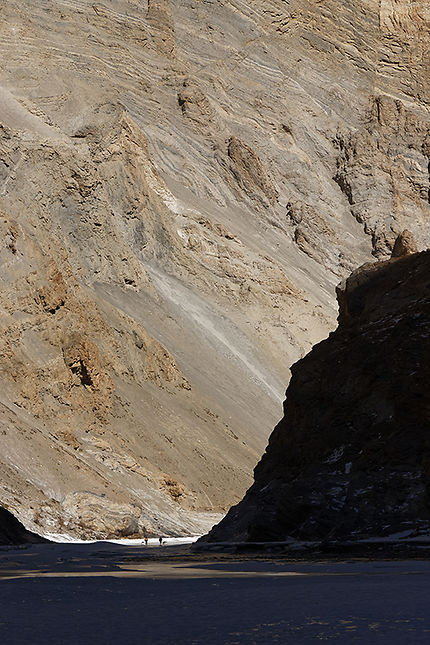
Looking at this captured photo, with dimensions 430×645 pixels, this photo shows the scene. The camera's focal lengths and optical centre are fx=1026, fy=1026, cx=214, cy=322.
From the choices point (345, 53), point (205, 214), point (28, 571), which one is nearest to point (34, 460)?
point (28, 571)

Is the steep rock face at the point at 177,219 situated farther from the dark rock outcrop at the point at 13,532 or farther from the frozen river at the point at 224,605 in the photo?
the frozen river at the point at 224,605

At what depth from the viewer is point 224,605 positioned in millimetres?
10242

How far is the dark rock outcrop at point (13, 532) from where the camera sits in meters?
28.9

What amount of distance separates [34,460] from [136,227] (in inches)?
1154

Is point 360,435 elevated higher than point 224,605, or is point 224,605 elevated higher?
point 360,435

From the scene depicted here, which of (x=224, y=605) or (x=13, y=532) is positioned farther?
(x=13, y=532)

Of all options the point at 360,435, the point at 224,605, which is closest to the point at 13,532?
the point at 360,435

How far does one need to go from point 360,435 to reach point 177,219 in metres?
49.0

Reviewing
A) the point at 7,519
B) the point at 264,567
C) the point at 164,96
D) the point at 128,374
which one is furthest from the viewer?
the point at 164,96

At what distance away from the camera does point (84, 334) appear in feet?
151

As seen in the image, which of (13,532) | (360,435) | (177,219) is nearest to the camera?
(360,435)

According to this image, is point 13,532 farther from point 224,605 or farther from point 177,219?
point 177,219

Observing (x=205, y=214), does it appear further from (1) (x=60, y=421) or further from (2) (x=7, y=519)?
(2) (x=7, y=519)

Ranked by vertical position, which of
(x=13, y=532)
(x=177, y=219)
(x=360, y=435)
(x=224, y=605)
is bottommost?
(x=13, y=532)
